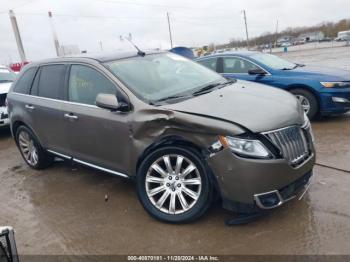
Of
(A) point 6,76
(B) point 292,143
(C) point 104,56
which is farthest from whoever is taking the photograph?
(A) point 6,76

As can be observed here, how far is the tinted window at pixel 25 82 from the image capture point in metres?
5.27

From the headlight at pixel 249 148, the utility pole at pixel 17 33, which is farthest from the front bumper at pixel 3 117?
the utility pole at pixel 17 33

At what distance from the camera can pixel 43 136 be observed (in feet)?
16.4

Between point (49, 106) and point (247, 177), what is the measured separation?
115 inches

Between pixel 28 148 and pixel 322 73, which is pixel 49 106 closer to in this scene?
pixel 28 148

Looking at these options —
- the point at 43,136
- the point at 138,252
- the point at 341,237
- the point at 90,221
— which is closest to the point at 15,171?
the point at 43,136

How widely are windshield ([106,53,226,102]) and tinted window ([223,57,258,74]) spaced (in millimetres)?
2929

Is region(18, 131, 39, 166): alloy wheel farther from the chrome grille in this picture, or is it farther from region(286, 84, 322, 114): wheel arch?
region(286, 84, 322, 114): wheel arch

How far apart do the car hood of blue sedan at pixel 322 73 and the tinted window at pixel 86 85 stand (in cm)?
435

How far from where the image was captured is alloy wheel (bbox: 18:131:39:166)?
544 cm

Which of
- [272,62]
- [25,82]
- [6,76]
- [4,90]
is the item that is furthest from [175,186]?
[6,76]

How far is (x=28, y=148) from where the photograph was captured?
18.3 feet

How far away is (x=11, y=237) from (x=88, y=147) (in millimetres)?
1945

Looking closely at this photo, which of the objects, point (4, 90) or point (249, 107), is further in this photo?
point (4, 90)
